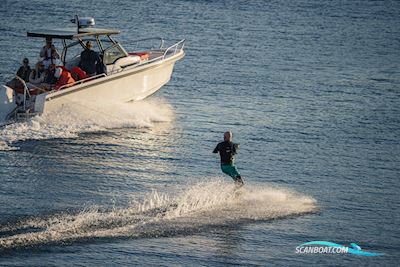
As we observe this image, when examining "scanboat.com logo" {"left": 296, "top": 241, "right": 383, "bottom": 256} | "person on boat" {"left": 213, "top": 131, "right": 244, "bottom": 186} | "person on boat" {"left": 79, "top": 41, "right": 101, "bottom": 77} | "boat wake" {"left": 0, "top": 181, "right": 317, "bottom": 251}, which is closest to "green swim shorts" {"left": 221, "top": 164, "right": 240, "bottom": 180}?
"person on boat" {"left": 213, "top": 131, "right": 244, "bottom": 186}

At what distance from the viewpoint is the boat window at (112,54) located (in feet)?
80.9

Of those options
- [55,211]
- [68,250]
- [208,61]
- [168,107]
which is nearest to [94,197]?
[55,211]

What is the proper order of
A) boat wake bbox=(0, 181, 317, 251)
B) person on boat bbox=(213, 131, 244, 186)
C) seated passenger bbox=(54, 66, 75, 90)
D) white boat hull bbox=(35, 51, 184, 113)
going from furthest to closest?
seated passenger bbox=(54, 66, 75, 90), white boat hull bbox=(35, 51, 184, 113), person on boat bbox=(213, 131, 244, 186), boat wake bbox=(0, 181, 317, 251)

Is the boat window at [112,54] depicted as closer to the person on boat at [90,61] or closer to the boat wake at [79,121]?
the person on boat at [90,61]

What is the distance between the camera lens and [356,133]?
24.3 m

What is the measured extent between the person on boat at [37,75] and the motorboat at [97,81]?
23 centimetres

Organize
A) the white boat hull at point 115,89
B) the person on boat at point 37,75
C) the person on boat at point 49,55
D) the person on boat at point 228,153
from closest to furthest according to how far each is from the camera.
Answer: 1. the person on boat at point 228,153
2. the white boat hull at point 115,89
3. the person on boat at point 37,75
4. the person on boat at point 49,55

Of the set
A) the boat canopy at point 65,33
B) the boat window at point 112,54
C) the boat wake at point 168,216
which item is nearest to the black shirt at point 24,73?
the boat canopy at point 65,33

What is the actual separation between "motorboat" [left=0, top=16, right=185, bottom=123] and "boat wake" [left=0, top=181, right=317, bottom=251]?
18.4ft

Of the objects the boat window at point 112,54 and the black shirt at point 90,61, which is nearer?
the black shirt at point 90,61

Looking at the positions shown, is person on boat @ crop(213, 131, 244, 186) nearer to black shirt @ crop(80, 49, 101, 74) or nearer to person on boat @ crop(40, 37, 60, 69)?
black shirt @ crop(80, 49, 101, 74)

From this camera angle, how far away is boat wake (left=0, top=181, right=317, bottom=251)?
1562 centimetres

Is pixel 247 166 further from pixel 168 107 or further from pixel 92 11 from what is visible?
pixel 92 11

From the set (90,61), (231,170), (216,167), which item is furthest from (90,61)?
(231,170)
